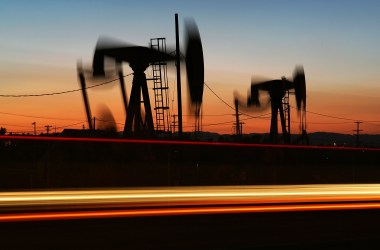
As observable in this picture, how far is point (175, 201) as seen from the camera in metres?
11.5

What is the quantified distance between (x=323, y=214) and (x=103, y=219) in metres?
4.84

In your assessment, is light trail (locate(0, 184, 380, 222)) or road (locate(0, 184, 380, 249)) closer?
road (locate(0, 184, 380, 249))

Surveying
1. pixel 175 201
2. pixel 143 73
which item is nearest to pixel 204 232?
pixel 175 201

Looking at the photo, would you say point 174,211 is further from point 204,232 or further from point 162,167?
point 162,167

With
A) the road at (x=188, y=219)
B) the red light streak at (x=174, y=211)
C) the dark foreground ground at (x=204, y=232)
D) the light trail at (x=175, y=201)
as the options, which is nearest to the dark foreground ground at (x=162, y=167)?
the light trail at (x=175, y=201)

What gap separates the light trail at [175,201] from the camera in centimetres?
1005

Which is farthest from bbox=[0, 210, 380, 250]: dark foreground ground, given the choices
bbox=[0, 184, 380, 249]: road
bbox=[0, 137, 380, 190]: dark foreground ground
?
bbox=[0, 137, 380, 190]: dark foreground ground

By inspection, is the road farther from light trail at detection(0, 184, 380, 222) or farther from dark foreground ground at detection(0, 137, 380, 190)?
dark foreground ground at detection(0, 137, 380, 190)

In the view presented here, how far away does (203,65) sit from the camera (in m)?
34.7

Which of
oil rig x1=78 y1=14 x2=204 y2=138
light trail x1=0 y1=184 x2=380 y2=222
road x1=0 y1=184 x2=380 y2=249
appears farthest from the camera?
oil rig x1=78 y1=14 x2=204 y2=138

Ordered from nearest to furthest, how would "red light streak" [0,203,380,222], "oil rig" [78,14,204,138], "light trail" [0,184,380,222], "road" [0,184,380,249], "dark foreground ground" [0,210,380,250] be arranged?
"dark foreground ground" [0,210,380,250], "road" [0,184,380,249], "red light streak" [0,203,380,222], "light trail" [0,184,380,222], "oil rig" [78,14,204,138]

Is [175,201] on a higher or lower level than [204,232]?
higher

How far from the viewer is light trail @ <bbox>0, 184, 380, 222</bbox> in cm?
1005

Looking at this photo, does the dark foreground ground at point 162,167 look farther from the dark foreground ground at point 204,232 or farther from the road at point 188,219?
the dark foreground ground at point 204,232
